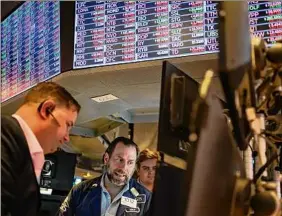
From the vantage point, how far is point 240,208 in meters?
0.78

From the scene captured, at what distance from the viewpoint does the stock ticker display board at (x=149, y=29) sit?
74.3 inches

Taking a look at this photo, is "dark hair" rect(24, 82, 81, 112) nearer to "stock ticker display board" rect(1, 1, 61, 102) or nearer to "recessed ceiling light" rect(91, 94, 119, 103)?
"stock ticker display board" rect(1, 1, 61, 102)

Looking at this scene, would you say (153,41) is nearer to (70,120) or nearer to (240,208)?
(70,120)

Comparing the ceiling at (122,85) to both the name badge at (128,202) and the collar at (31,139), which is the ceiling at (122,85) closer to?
the name badge at (128,202)

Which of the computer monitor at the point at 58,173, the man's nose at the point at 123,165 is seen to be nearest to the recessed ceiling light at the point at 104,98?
the man's nose at the point at 123,165

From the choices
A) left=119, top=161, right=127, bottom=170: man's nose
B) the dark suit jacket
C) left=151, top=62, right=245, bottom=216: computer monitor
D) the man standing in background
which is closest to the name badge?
left=119, top=161, right=127, bottom=170: man's nose

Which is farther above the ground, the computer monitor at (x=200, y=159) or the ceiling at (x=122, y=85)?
the ceiling at (x=122, y=85)

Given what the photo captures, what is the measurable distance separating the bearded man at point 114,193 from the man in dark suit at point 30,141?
875mm

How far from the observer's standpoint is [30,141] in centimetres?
113

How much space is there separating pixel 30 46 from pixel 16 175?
1.68m

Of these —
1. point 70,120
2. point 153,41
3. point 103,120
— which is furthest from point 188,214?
point 103,120

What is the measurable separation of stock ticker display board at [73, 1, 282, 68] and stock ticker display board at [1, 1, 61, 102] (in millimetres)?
175

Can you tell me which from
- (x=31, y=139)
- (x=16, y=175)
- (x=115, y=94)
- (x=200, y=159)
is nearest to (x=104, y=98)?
(x=115, y=94)

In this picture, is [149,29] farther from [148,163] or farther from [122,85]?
[148,163]
